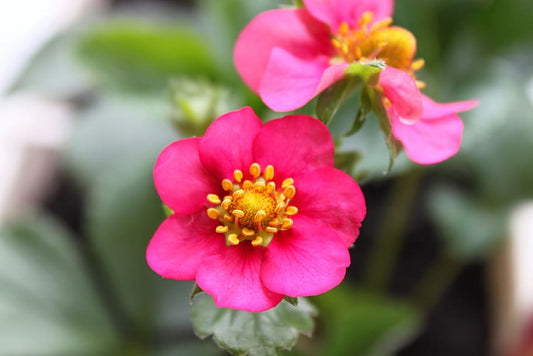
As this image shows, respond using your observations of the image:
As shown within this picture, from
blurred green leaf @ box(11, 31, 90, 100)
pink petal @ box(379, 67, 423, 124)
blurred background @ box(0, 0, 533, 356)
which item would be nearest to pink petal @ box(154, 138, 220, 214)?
pink petal @ box(379, 67, 423, 124)

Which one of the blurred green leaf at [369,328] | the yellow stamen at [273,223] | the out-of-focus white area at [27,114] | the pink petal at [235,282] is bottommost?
the blurred green leaf at [369,328]

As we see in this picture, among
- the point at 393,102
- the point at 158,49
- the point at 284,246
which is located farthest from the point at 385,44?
the point at 158,49

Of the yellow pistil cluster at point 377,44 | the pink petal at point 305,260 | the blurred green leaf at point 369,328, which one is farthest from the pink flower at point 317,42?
the blurred green leaf at point 369,328

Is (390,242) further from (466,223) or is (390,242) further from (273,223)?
(273,223)

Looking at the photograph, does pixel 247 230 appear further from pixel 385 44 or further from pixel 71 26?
pixel 71 26

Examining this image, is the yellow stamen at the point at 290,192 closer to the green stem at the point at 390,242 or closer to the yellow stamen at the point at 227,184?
the yellow stamen at the point at 227,184

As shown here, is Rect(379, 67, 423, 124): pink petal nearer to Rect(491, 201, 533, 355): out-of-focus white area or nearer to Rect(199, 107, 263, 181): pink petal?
Rect(199, 107, 263, 181): pink petal

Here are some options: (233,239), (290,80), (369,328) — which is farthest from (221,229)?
(369,328)
